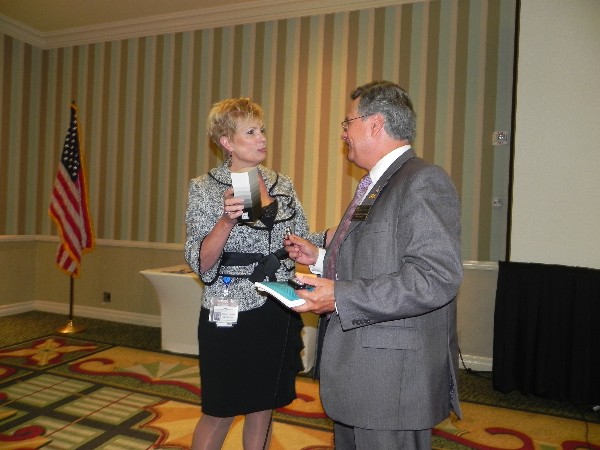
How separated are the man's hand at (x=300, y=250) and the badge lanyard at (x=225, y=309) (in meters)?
0.24

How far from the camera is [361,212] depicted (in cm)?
141

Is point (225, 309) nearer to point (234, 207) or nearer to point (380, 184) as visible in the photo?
point (234, 207)

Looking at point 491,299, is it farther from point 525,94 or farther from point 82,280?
point 82,280

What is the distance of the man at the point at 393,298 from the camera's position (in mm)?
1244

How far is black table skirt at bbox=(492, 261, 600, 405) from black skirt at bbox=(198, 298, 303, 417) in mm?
2233

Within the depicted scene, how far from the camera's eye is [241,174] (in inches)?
60.7

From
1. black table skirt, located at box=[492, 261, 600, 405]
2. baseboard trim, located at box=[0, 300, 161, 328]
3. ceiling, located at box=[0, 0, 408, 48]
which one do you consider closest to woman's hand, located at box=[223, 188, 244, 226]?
black table skirt, located at box=[492, 261, 600, 405]

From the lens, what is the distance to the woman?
1.81 meters

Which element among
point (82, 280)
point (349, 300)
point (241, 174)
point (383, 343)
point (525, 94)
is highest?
point (525, 94)

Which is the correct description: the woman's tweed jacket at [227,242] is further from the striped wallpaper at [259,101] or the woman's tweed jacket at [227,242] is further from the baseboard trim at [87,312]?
the baseboard trim at [87,312]

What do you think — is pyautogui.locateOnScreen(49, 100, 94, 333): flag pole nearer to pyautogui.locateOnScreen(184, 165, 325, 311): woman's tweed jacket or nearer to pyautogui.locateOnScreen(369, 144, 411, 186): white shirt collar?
pyautogui.locateOnScreen(184, 165, 325, 311): woman's tweed jacket

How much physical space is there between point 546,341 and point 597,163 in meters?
1.21

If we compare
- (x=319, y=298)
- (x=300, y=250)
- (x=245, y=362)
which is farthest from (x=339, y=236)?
(x=245, y=362)

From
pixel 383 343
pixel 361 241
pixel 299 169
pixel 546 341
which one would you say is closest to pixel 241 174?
pixel 361 241
